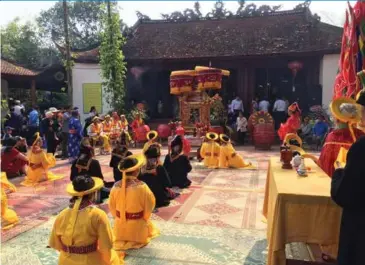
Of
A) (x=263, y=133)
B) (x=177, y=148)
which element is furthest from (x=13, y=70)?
(x=177, y=148)

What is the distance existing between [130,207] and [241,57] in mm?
12376

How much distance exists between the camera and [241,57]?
50.1 feet

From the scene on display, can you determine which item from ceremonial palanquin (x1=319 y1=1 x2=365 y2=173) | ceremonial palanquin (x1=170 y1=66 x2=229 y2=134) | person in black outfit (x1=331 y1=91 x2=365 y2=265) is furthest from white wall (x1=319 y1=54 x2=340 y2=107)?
person in black outfit (x1=331 y1=91 x2=365 y2=265)

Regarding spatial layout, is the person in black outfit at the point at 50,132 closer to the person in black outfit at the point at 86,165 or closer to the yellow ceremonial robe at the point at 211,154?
the yellow ceremonial robe at the point at 211,154

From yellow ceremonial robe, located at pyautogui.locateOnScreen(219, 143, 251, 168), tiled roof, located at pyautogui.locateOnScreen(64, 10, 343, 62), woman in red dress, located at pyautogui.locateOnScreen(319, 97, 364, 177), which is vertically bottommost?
yellow ceremonial robe, located at pyautogui.locateOnScreen(219, 143, 251, 168)

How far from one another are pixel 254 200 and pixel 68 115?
21.7ft

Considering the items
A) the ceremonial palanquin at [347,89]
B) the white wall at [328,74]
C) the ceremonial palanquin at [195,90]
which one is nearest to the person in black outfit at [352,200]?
the ceremonial palanquin at [347,89]

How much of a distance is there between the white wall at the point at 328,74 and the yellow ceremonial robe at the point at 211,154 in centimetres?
792

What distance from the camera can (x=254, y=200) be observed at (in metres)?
5.88

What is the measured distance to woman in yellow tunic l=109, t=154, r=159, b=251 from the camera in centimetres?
402

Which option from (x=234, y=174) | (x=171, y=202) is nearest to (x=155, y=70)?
(x=234, y=174)

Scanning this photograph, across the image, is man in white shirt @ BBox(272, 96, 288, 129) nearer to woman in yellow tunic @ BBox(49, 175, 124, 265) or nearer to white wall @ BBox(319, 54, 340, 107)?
white wall @ BBox(319, 54, 340, 107)

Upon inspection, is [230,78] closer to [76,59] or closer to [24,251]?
[76,59]

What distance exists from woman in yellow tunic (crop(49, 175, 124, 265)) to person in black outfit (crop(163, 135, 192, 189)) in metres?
3.70
